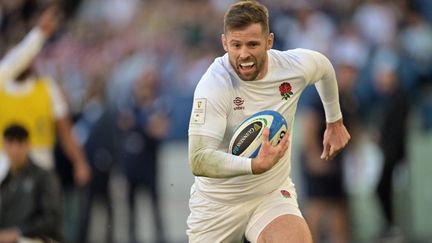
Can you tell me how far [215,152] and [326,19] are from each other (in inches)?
451

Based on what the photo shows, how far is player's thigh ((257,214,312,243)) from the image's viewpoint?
316 inches

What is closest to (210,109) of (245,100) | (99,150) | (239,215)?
(245,100)

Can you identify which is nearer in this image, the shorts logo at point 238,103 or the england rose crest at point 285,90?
the shorts logo at point 238,103

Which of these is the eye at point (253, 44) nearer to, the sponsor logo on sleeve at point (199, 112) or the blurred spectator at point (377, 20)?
the sponsor logo on sleeve at point (199, 112)

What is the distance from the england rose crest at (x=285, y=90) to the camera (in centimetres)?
827

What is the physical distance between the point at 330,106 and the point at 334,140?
0.26 m

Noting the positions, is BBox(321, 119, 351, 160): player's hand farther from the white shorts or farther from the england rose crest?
the england rose crest

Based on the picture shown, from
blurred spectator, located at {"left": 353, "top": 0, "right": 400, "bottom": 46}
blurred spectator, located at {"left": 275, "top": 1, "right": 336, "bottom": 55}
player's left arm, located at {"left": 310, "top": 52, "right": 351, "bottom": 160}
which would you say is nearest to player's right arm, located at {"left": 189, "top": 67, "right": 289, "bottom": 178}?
player's left arm, located at {"left": 310, "top": 52, "right": 351, "bottom": 160}

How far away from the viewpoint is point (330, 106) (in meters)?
8.86

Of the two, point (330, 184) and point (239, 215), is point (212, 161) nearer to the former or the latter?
point (239, 215)

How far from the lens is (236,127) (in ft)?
26.5

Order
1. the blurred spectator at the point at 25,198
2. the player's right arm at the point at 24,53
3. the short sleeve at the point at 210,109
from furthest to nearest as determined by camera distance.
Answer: the player's right arm at the point at 24,53 → the blurred spectator at the point at 25,198 → the short sleeve at the point at 210,109

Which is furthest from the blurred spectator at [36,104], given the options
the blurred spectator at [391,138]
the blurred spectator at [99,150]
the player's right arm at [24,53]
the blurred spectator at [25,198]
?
the blurred spectator at [391,138]

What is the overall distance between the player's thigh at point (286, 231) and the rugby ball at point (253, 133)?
516 millimetres
